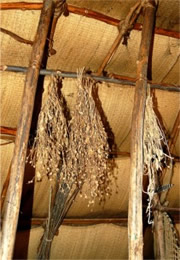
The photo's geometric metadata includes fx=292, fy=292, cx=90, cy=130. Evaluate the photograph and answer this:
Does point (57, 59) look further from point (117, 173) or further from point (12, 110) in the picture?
point (117, 173)

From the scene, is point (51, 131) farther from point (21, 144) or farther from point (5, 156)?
point (5, 156)

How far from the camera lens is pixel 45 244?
347 centimetres

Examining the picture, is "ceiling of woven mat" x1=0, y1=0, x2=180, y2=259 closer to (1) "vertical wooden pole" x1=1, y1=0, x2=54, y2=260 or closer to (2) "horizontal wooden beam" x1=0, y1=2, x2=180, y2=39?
(2) "horizontal wooden beam" x1=0, y1=2, x2=180, y2=39

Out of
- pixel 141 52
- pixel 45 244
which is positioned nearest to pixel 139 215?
pixel 141 52

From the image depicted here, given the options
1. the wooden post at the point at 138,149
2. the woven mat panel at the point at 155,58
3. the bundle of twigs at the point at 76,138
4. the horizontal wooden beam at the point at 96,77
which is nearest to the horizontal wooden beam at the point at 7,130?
the bundle of twigs at the point at 76,138

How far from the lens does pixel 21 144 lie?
1.99m

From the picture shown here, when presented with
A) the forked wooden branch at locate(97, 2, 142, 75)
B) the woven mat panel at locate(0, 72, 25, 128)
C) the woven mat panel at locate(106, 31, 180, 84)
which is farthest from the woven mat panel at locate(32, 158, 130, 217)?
the forked wooden branch at locate(97, 2, 142, 75)

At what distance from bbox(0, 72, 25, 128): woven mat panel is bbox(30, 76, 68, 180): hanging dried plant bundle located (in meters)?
0.44

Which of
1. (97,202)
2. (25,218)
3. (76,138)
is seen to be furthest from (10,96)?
(97,202)

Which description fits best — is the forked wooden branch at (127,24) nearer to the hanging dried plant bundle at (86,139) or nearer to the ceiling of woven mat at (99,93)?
the ceiling of woven mat at (99,93)

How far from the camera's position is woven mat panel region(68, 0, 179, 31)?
7.87 ft

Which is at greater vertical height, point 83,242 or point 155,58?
point 155,58

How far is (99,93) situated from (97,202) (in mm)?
1485

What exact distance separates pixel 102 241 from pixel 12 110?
2.26m
